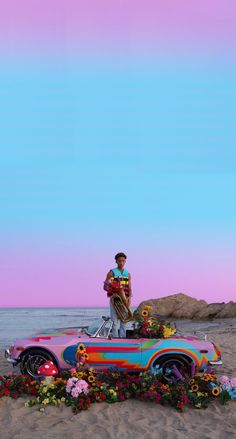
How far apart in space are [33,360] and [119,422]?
271 cm

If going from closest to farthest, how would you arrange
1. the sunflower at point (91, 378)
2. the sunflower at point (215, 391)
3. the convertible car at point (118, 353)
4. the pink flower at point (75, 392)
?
the pink flower at point (75, 392)
the sunflower at point (215, 391)
the sunflower at point (91, 378)
the convertible car at point (118, 353)

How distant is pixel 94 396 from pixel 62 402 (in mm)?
585

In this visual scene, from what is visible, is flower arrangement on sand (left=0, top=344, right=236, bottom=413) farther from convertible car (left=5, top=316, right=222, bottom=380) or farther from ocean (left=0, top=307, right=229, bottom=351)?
ocean (left=0, top=307, right=229, bottom=351)

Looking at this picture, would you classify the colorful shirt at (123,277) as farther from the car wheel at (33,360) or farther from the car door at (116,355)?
the car wheel at (33,360)

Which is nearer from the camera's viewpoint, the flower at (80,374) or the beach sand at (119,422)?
the beach sand at (119,422)

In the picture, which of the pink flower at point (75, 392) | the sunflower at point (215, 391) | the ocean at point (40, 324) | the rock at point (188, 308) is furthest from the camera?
the rock at point (188, 308)

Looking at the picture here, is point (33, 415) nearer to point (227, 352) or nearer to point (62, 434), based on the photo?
point (62, 434)

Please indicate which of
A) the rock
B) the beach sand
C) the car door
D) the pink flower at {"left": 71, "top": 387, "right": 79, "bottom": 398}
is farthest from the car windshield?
the rock

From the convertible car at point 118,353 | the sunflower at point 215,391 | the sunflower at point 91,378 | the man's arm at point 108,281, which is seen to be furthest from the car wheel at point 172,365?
the man's arm at point 108,281

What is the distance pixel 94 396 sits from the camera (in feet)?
28.6

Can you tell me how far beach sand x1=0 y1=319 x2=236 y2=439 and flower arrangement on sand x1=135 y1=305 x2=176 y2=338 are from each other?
5.40ft

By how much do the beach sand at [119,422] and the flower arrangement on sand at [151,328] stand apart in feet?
5.40

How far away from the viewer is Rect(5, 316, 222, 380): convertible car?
31.3 feet

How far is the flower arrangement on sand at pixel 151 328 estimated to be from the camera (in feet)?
32.7
